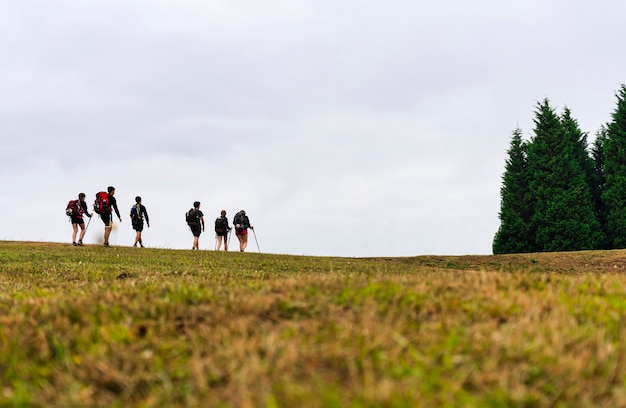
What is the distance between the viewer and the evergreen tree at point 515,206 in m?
41.8

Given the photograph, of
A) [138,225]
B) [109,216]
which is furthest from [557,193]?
[109,216]

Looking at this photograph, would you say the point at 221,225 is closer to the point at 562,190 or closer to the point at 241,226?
the point at 241,226

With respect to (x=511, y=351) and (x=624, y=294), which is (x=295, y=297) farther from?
(x=624, y=294)

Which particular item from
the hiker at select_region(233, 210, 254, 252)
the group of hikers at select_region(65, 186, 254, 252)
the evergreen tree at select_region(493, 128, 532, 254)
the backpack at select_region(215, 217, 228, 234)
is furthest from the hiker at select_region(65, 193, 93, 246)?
the evergreen tree at select_region(493, 128, 532, 254)

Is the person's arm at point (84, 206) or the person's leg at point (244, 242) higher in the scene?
the person's arm at point (84, 206)

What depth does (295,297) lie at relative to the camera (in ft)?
18.4

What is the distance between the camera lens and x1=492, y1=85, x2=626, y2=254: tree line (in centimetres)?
4003

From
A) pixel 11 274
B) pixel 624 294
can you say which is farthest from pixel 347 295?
pixel 11 274

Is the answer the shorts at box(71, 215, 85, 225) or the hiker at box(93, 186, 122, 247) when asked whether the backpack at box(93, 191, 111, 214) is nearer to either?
the hiker at box(93, 186, 122, 247)

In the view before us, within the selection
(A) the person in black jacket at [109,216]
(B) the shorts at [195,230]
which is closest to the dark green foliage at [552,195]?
(B) the shorts at [195,230]

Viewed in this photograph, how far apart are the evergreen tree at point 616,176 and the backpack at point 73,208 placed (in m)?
35.8

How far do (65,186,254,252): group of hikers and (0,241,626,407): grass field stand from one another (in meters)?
19.7

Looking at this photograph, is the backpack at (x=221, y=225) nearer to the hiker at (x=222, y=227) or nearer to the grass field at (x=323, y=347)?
the hiker at (x=222, y=227)

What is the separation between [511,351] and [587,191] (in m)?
42.0
